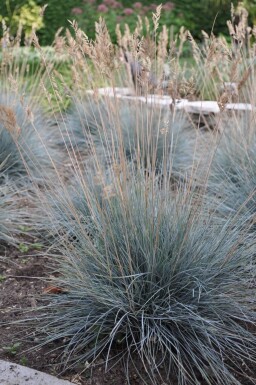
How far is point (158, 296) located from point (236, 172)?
1879mm

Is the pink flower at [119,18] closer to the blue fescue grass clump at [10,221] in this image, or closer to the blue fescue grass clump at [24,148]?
the blue fescue grass clump at [24,148]

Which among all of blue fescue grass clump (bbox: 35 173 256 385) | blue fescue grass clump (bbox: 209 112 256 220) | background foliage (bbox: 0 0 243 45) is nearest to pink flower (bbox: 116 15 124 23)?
background foliage (bbox: 0 0 243 45)

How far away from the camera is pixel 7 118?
2643 millimetres

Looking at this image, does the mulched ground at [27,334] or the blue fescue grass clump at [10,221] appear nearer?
the mulched ground at [27,334]

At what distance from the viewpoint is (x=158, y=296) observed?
2.65m

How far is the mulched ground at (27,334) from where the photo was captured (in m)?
2.52

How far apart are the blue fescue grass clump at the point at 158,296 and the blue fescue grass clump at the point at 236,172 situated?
0.73 m

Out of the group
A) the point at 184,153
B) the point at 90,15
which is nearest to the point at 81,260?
the point at 184,153

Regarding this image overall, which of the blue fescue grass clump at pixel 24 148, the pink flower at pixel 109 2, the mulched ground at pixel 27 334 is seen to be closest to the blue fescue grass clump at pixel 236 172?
the mulched ground at pixel 27 334

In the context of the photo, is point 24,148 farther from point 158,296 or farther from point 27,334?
point 158,296

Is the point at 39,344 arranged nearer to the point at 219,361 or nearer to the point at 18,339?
the point at 18,339

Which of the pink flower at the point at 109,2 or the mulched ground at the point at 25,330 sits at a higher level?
the mulched ground at the point at 25,330

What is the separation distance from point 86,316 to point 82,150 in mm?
3609

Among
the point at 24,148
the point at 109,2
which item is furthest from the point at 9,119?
the point at 109,2
